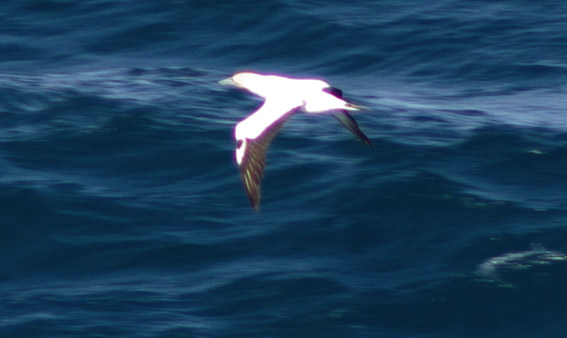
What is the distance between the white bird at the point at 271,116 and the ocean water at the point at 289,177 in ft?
7.48

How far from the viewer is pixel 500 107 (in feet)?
64.3

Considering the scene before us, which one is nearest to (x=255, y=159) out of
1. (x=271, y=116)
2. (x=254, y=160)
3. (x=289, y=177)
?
(x=254, y=160)

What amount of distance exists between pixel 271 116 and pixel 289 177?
3.99 metres

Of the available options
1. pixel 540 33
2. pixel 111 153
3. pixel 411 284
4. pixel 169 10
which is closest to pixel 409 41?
pixel 540 33

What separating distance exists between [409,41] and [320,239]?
7.48m

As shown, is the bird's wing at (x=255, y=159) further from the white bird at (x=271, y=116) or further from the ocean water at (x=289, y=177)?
the ocean water at (x=289, y=177)

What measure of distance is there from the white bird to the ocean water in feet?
7.48

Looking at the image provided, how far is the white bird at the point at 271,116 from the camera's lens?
→ 12.5m

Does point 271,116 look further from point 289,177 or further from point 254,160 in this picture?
point 289,177

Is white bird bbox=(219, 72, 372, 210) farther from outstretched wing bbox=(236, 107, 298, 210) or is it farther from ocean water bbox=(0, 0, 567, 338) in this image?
ocean water bbox=(0, 0, 567, 338)

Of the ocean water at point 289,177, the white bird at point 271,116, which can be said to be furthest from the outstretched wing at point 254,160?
the ocean water at point 289,177

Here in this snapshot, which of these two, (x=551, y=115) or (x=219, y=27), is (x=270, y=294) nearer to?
(x=551, y=115)

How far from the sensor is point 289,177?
16812mm

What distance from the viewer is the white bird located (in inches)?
491
